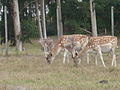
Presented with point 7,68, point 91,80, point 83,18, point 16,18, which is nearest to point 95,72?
point 91,80

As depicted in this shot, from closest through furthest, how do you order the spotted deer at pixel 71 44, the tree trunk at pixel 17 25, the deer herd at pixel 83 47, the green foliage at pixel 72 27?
the deer herd at pixel 83 47
the spotted deer at pixel 71 44
the tree trunk at pixel 17 25
the green foliage at pixel 72 27

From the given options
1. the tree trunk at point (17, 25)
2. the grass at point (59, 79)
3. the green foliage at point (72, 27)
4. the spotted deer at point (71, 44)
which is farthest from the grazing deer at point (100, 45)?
the green foliage at point (72, 27)

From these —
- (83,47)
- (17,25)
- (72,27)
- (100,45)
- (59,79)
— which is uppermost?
(72,27)

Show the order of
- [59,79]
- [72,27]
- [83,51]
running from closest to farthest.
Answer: [59,79] → [83,51] → [72,27]

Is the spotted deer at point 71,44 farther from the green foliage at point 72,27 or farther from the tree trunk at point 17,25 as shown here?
the green foliage at point 72,27

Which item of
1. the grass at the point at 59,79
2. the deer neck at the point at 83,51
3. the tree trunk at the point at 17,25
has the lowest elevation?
the grass at the point at 59,79

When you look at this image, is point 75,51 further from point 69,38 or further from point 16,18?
point 16,18

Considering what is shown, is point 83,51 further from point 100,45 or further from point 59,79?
point 59,79

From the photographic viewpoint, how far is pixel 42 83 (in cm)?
1251

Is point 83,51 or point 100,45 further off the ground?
point 100,45

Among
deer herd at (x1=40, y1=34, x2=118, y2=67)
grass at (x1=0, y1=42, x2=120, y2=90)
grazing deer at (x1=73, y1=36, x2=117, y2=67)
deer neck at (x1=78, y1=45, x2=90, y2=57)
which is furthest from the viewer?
grazing deer at (x1=73, y1=36, x2=117, y2=67)

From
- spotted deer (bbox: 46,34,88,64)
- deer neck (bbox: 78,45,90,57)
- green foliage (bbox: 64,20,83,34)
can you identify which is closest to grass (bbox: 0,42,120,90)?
deer neck (bbox: 78,45,90,57)

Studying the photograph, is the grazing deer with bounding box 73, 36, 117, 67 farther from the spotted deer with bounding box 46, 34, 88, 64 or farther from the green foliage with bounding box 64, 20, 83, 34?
the green foliage with bounding box 64, 20, 83, 34

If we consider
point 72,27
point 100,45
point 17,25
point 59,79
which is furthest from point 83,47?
point 72,27
